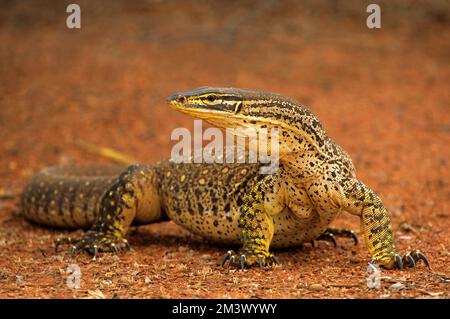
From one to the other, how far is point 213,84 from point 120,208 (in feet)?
32.1

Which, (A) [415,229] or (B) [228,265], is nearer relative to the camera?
(B) [228,265]

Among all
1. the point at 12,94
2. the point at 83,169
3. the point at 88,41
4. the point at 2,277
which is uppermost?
the point at 88,41

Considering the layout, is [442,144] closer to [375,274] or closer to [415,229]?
[415,229]

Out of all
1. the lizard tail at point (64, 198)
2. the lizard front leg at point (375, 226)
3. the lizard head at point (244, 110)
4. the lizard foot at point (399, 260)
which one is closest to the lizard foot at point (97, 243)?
the lizard tail at point (64, 198)

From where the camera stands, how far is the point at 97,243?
8633mm

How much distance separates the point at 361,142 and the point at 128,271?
8.30 m

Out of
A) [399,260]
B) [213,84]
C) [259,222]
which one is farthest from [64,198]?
[213,84]

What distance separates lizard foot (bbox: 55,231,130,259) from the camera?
8586mm

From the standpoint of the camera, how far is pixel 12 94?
18.1m

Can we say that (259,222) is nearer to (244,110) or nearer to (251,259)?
(251,259)

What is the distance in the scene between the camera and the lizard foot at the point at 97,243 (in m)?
8.59

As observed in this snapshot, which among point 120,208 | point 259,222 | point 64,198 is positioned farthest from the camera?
point 64,198

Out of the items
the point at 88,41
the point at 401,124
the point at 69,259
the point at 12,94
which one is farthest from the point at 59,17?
the point at 69,259
